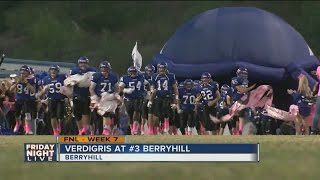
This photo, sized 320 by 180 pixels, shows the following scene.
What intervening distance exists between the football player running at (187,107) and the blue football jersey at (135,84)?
0.75 metres

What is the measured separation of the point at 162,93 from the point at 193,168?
380 cm

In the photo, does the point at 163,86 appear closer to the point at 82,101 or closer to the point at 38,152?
the point at 82,101

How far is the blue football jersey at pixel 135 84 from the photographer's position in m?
12.4

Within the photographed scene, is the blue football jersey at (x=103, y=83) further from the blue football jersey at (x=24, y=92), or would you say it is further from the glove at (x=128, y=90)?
the blue football jersey at (x=24, y=92)

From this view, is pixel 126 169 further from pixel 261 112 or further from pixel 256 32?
pixel 256 32

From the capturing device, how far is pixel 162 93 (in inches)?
490

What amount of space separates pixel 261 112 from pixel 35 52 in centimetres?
3174

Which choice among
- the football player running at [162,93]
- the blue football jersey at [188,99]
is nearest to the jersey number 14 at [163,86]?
the football player running at [162,93]

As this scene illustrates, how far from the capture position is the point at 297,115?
42.6ft

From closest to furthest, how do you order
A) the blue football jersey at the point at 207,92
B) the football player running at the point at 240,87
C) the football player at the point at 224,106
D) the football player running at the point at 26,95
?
the football player running at the point at 26,95, the football player running at the point at 240,87, the blue football jersey at the point at 207,92, the football player at the point at 224,106

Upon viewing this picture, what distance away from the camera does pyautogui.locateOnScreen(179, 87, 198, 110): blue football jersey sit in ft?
41.7

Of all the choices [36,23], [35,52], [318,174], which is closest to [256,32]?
[318,174]

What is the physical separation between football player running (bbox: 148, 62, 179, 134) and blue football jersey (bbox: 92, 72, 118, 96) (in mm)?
808

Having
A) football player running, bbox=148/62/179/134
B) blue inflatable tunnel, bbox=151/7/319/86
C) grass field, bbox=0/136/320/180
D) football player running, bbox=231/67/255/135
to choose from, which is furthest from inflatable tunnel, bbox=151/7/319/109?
grass field, bbox=0/136/320/180
